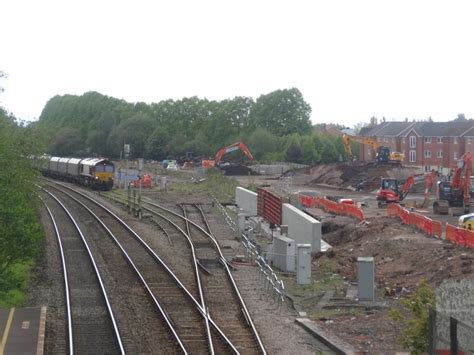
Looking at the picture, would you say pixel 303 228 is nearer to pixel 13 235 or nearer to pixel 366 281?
pixel 366 281

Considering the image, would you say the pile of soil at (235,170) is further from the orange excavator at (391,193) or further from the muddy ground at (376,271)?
the muddy ground at (376,271)

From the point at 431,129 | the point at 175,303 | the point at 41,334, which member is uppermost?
the point at 431,129

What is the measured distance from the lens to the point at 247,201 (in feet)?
157

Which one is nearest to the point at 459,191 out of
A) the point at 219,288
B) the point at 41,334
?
the point at 219,288

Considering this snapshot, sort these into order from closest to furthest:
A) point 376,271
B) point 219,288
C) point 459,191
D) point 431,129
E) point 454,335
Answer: point 454,335 → point 219,288 → point 376,271 → point 459,191 → point 431,129

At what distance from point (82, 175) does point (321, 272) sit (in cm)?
4226

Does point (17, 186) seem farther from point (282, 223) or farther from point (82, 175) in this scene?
point (82, 175)

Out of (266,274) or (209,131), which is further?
(209,131)

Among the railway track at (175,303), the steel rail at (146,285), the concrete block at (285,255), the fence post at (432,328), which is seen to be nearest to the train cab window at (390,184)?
the steel rail at (146,285)

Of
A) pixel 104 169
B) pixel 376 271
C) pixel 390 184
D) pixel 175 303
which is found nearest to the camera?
pixel 175 303

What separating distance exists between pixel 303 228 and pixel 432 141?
74306 millimetres

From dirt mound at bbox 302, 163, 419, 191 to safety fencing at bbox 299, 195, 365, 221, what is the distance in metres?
19.5

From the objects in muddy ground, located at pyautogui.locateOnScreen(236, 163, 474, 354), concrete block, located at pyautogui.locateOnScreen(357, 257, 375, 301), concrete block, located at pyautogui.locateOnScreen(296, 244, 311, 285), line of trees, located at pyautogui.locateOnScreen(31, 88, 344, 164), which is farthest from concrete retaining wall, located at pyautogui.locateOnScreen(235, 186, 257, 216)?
line of trees, located at pyautogui.locateOnScreen(31, 88, 344, 164)

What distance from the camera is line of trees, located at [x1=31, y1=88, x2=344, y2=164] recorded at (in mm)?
114625
